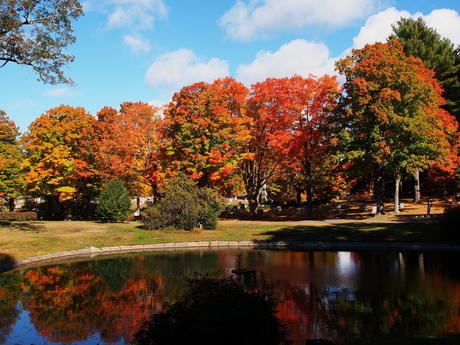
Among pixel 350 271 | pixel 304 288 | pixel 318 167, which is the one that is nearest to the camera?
pixel 304 288

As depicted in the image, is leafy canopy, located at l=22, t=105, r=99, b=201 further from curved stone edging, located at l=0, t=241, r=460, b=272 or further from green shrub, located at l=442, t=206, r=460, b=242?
green shrub, located at l=442, t=206, r=460, b=242

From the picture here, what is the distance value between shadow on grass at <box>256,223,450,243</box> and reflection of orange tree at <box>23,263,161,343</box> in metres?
15.4

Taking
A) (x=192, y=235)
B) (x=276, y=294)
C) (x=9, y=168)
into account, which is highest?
(x=9, y=168)

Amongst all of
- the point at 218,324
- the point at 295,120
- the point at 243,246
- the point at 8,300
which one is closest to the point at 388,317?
the point at 218,324

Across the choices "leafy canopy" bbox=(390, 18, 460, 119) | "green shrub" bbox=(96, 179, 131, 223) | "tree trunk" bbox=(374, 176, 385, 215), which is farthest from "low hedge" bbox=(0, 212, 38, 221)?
"leafy canopy" bbox=(390, 18, 460, 119)

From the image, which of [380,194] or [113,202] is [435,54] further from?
[113,202]

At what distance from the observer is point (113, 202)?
41.2m

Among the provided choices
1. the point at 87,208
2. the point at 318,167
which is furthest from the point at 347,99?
the point at 87,208

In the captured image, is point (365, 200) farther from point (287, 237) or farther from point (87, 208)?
point (87, 208)

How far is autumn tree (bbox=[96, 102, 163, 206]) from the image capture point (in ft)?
151

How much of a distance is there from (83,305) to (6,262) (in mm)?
10234

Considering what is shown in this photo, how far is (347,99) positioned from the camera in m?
39.6

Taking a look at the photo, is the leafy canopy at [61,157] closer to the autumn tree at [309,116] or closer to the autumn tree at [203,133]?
the autumn tree at [203,133]

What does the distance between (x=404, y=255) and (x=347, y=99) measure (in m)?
20.0
